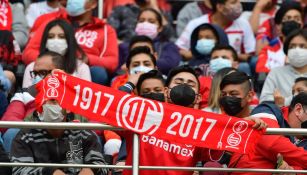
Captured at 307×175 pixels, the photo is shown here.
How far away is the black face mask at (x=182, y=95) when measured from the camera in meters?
10.9

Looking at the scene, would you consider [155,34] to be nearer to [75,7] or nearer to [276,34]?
[75,7]

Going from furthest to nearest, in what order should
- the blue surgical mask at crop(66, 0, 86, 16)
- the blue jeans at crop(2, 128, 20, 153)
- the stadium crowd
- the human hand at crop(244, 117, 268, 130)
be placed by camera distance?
the blue surgical mask at crop(66, 0, 86, 16), the blue jeans at crop(2, 128, 20, 153), the stadium crowd, the human hand at crop(244, 117, 268, 130)

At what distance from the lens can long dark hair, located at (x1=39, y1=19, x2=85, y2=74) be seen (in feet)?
42.7

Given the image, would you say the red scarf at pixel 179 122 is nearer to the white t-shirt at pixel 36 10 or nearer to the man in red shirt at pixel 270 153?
the man in red shirt at pixel 270 153

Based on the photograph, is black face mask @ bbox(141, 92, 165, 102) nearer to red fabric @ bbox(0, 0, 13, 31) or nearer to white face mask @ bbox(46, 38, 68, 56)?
red fabric @ bbox(0, 0, 13, 31)

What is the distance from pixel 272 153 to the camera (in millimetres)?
10227

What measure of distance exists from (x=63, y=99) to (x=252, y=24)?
576 cm

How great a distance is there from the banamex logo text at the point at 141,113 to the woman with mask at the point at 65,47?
299 cm

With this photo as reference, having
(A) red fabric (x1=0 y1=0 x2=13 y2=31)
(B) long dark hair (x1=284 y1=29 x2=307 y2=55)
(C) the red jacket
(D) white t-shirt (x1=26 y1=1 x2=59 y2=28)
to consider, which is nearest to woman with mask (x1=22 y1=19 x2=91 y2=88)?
(C) the red jacket

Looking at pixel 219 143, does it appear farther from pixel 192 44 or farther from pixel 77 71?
pixel 192 44

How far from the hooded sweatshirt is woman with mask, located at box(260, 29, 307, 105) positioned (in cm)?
93

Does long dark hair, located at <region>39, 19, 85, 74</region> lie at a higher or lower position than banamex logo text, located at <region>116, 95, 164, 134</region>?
higher

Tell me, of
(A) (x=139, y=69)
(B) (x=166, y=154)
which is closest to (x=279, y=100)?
A: (A) (x=139, y=69)

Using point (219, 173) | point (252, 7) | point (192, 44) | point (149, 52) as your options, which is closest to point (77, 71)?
point (149, 52)
